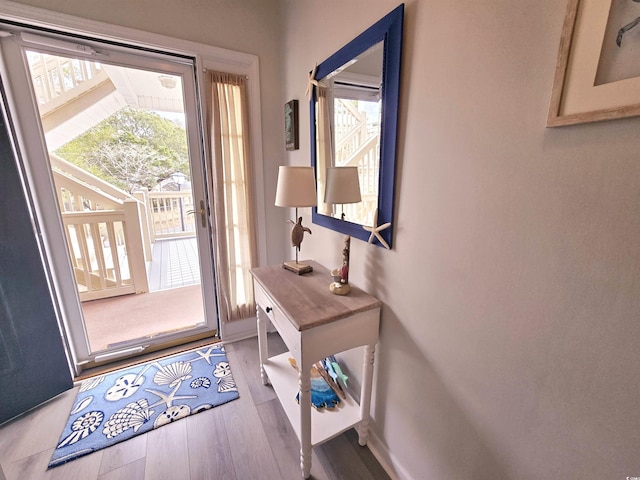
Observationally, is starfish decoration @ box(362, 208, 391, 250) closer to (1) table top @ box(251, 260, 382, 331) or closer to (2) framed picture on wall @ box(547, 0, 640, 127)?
(1) table top @ box(251, 260, 382, 331)

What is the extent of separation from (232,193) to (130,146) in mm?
959

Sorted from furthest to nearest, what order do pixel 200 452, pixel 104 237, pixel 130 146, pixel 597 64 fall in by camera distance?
1. pixel 104 237
2. pixel 130 146
3. pixel 200 452
4. pixel 597 64

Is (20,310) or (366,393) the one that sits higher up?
(20,310)

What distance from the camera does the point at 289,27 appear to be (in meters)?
1.80

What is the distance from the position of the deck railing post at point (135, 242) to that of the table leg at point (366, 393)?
2.78 m

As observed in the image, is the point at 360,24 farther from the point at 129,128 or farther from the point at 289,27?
the point at 129,128

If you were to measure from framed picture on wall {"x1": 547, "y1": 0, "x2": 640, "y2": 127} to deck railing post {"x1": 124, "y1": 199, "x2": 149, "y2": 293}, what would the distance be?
3424 millimetres

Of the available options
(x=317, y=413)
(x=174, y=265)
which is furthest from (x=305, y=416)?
(x=174, y=265)

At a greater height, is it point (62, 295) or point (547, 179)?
point (547, 179)

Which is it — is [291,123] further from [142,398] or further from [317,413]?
[142,398]

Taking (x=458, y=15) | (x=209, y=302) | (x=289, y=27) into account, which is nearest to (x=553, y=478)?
(x=458, y=15)

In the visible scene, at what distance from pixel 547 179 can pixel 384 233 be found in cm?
58

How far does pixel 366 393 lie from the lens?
129 centimetres

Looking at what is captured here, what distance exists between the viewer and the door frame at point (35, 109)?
4.68ft
